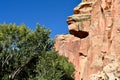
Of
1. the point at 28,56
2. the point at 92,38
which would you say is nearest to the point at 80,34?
the point at 92,38

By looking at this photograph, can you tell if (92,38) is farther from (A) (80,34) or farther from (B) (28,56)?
(B) (28,56)

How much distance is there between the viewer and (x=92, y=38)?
60938 mm

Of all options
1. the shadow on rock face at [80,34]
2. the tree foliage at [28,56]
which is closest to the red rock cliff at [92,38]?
the shadow on rock face at [80,34]

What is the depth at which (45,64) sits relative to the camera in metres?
60.1

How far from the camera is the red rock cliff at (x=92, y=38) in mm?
53866

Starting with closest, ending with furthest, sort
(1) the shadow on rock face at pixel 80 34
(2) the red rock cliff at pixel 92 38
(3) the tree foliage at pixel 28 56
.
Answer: (2) the red rock cliff at pixel 92 38
(3) the tree foliage at pixel 28 56
(1) the shadow on rock face at pixel 80 34

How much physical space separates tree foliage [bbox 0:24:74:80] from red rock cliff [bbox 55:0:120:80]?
4882 millimetres

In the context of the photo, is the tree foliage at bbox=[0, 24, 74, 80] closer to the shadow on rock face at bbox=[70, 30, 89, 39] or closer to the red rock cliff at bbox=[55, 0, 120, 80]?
the red rock cliff at bbox=[55, 0, 120, 80]

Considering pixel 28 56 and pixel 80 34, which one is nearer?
pixel 28 56

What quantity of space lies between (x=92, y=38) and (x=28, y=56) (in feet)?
34.6

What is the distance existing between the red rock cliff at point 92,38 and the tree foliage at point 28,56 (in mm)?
4882

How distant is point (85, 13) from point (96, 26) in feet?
31.3

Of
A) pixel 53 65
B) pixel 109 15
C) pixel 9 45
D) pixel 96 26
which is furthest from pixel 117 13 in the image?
pixel 9 45

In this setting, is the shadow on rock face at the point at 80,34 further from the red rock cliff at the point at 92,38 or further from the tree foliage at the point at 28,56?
the tree foliage at the point at 28,56
